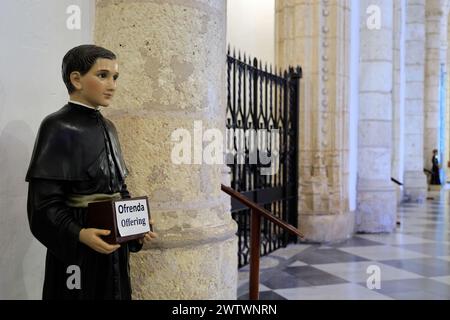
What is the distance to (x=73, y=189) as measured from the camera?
5.94 ft

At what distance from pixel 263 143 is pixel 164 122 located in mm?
3715

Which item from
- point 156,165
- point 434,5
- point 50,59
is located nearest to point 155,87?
point 156,165

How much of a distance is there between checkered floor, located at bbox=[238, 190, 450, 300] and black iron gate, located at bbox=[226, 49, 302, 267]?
425mm

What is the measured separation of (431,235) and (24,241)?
6.29m

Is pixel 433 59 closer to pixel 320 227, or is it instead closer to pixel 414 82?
pixel 414 82

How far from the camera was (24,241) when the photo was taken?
2.42m

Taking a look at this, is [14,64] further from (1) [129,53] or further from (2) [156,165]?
(2) [156,165]

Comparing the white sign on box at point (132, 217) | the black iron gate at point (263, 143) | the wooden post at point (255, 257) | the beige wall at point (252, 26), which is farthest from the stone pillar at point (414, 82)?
the white sign on box at point (132, 217)

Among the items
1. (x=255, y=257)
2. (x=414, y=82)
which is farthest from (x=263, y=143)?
(x=414, y=82)

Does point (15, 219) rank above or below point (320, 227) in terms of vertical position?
above

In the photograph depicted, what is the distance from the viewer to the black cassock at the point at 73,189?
172 centimetres

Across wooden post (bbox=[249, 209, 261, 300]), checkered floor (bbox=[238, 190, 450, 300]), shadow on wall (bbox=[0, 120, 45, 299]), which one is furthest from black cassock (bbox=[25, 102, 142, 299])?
checkered floor (bbox=[238, 190, 450, 300])

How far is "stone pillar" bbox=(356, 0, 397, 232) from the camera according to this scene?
7512 mm

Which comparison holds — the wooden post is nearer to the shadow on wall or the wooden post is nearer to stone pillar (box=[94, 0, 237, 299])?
stone pillar (box=[94, 0, 237, 299])
